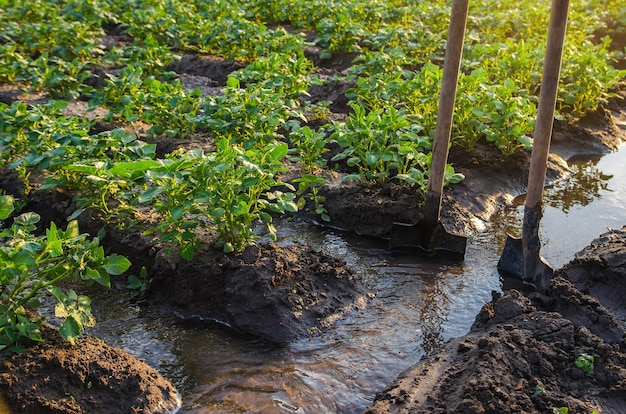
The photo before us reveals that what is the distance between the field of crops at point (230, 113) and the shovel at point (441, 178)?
30cm

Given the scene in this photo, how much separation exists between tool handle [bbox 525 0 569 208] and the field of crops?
3.36 feet

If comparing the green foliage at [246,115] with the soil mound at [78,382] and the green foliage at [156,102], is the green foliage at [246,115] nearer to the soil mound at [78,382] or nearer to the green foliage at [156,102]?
the green foliage at [156,102]

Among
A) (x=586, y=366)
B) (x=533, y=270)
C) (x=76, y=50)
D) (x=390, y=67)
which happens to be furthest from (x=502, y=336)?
(x=76, y=50)

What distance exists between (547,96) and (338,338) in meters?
1.98

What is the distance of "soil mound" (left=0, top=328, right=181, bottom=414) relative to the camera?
3.26 metres

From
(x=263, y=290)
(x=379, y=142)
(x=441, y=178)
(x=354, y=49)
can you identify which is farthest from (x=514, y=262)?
(x=354, y=49)

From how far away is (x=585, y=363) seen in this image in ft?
11.0

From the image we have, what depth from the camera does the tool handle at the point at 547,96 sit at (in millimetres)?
4254

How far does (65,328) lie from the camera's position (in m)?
3.34

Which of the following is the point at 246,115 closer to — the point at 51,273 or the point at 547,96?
the point at 547,96

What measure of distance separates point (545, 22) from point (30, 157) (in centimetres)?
818

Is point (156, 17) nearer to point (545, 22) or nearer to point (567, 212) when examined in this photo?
point (545, 22)

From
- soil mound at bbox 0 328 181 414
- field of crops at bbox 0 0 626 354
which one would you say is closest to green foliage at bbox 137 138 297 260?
field of crops at bbox 0 0 626 354

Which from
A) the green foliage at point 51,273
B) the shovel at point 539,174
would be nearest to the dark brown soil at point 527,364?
the shovel at point 539,174
